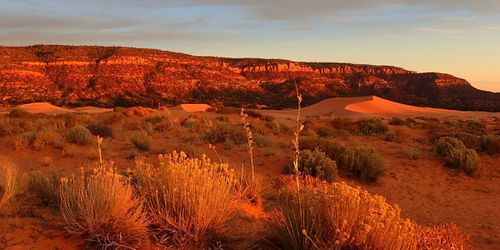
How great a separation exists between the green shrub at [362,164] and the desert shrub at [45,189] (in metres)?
7.65

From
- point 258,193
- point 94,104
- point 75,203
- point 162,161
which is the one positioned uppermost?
point 162,161

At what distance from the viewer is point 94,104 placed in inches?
2172

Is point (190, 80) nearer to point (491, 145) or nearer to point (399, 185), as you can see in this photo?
point (491, 145)

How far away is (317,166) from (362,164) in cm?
155

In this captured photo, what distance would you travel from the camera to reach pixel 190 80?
77.4 metres

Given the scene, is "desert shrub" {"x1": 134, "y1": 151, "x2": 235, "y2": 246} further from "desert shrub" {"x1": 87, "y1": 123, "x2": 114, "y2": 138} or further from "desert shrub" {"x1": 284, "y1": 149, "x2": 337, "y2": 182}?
"desert shrub" {"x1": 87, "y1": 123, "x2": 114, "y2": 138}

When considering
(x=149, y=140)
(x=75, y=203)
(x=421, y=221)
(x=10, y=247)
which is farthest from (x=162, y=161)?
(x=149, y=140)

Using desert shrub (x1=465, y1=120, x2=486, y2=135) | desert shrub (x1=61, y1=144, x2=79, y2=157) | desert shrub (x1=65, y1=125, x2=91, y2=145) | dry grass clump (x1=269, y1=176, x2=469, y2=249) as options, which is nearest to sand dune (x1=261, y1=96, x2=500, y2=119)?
desert shrub (x1=465, y1=120, x2=486, y2=135)

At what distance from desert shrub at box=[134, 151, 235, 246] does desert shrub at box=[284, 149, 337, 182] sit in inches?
244

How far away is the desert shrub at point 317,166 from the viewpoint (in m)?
11.0

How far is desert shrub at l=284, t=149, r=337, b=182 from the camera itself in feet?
36.0

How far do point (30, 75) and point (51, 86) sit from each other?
11.8 ft

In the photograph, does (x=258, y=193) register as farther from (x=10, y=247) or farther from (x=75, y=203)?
(x=10, y=247)

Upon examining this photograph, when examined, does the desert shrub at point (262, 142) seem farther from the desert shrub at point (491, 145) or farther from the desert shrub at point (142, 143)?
the desert shrub at point (491, 145)
